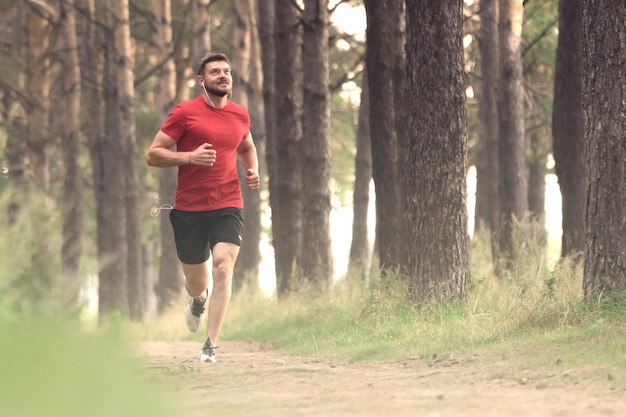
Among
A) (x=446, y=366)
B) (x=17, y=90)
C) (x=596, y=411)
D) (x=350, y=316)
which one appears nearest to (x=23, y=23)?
(x=17, y=90)

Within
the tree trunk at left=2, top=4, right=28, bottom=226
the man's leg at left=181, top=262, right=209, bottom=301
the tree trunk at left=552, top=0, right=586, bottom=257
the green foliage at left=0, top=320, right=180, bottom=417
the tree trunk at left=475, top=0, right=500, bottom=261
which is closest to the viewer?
the green foliage at left=0, top=320, right=180, bottom=417

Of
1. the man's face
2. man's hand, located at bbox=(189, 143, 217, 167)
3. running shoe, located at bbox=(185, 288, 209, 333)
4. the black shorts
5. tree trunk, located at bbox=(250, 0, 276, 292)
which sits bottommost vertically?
running shoe, located at bbox=(185, 288, 209, 333)

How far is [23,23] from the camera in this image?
31562 millimetres

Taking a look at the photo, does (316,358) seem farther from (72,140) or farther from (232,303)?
(72,140)

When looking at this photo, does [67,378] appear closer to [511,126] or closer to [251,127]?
[511,126]

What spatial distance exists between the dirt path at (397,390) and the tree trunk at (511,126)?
11597 mm

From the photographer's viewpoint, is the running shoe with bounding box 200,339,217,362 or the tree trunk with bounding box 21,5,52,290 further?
the tree trunk with bounding box 21,5,52,290

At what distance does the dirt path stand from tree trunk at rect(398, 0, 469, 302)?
2411mm

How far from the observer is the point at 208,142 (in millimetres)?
Answer: 10516

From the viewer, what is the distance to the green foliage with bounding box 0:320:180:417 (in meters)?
4.80

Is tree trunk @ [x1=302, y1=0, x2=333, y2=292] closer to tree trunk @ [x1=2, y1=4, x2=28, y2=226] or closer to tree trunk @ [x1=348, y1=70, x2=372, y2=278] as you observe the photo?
tree trunk @ [x1=348, y1=70, x2=372, y2=278]

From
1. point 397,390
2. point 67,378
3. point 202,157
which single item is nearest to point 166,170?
point 202,157

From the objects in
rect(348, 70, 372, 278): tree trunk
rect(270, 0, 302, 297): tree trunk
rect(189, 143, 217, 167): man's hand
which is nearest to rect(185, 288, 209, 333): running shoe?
rect(189, 143, 217, 167): man's hand

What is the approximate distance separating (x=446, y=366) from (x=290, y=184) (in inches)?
452
